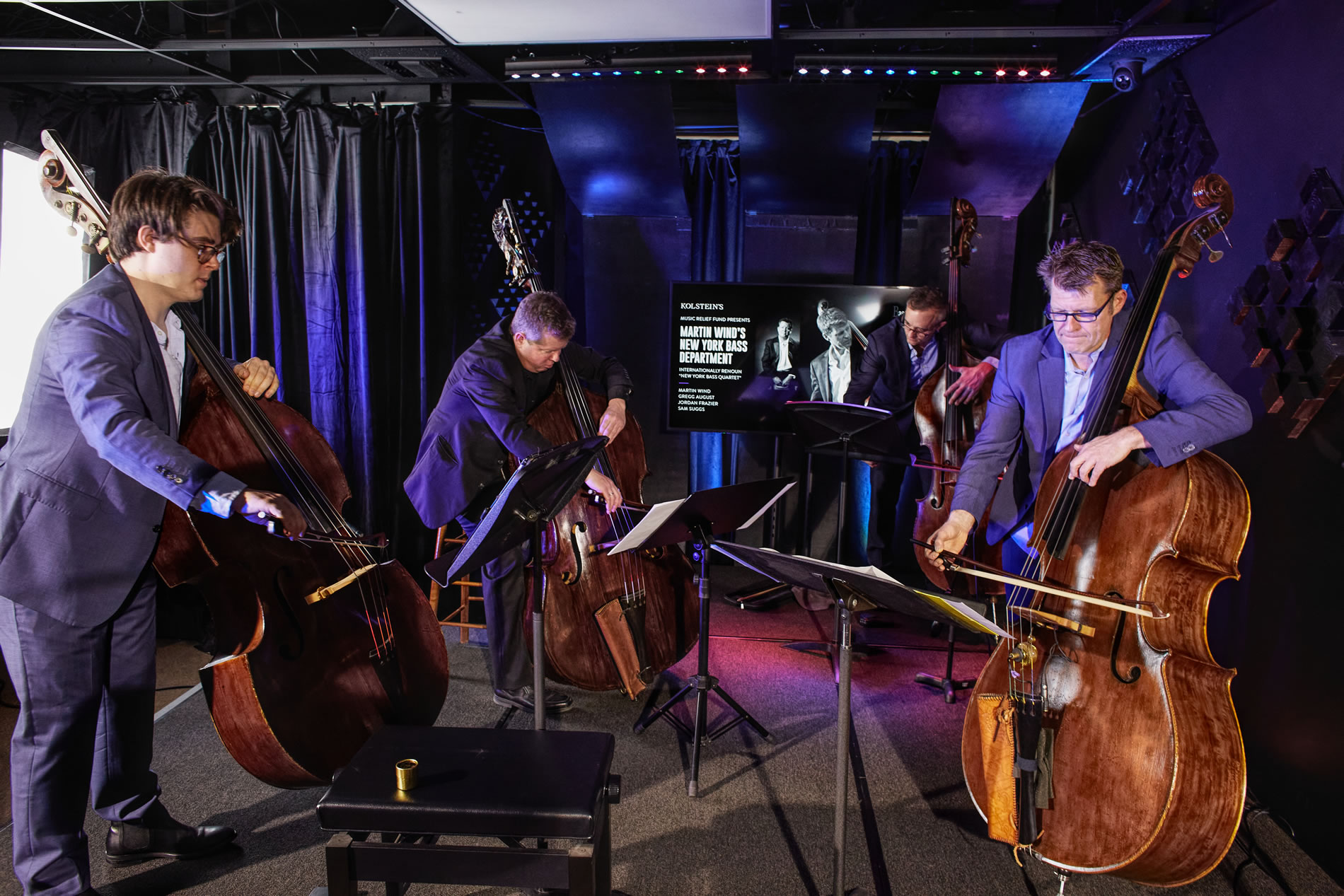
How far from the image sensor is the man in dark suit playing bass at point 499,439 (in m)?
3.07

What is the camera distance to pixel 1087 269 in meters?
2.30

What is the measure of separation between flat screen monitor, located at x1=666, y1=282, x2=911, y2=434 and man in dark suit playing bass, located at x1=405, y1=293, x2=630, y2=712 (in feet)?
4.66

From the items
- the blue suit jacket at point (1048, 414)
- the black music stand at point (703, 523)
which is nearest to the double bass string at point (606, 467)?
the black music stand at point (703, 523)

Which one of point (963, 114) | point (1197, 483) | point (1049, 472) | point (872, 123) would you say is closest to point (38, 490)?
point (1049, 472)

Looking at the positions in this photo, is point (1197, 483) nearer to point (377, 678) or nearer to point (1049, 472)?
point (1049, 472)

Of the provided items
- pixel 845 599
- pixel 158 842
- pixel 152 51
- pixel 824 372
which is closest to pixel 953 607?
pixel 845 599

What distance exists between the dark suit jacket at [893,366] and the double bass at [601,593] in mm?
1642

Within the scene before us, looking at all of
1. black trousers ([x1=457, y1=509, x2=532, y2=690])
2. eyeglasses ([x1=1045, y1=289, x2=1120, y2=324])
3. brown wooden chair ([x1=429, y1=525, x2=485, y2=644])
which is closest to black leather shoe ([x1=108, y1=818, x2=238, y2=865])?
black trousers ([x1=457, y1=509, x2=532, y2=690])

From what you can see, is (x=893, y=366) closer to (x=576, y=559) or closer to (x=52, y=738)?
(x=576, y=559)

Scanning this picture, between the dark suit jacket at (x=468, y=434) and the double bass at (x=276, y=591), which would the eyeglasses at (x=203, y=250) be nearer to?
the double bass at (x=276, y=591)

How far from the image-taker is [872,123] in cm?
437

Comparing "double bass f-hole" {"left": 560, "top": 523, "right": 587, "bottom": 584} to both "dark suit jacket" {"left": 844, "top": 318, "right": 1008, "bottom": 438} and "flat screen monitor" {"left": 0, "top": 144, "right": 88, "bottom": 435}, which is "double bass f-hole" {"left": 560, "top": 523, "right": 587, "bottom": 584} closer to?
"dark suit jacket" {"left": 844, "top": 318, "right": 1008, "bottom": 438}

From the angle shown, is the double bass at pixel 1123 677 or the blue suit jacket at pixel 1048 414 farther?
the blue suit jacket at pixel 1048 414

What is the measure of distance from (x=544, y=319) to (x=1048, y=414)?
1.73 meters
